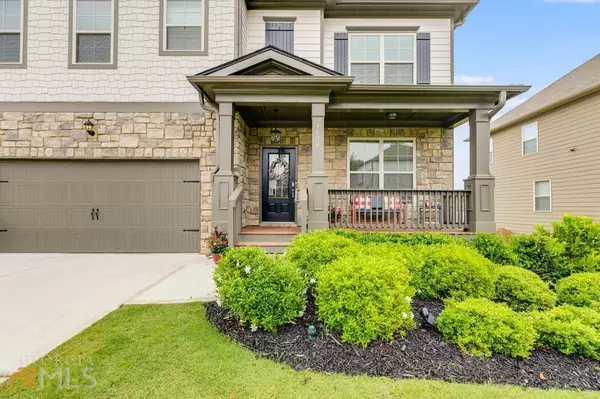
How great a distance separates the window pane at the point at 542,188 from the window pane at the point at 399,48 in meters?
6.97

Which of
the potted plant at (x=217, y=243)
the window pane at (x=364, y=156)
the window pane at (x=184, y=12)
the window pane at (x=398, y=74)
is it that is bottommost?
the potted plant at (x=217, y=243)

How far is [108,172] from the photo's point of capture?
6758mm

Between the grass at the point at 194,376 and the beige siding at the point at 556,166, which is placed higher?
the beige siding at the point at 556,166

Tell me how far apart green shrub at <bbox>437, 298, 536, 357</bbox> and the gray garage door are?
5.67 meters

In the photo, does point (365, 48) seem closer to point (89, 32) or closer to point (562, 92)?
point (89, 32)

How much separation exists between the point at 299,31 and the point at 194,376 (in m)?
7.84

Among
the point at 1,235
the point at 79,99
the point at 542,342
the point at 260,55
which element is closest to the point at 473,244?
the point at 542,342

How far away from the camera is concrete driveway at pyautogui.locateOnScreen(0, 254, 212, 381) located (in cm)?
266

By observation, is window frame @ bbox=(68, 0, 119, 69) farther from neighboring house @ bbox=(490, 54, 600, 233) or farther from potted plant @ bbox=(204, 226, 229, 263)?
neighboring house @ bbox=(490, 54, 600, 233)

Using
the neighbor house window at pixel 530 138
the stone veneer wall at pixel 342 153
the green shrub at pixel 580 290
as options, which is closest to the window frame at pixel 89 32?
the stone veneer wall at pixel 342 153

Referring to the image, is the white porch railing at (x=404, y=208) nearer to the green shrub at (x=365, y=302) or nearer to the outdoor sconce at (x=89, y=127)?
the green shrub at (x=365, y=302)

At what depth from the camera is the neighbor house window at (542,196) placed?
392 inches

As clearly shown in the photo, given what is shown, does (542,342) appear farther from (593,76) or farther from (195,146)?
(593,76)

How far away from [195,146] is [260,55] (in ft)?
8.14
